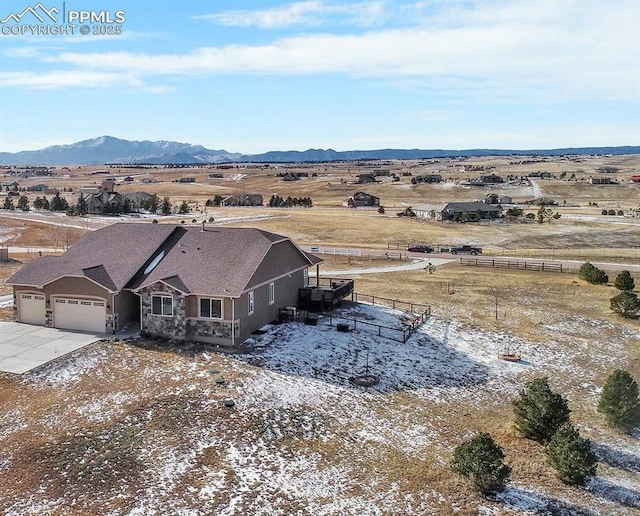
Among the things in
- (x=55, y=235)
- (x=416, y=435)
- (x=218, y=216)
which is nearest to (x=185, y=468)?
(x=416, y=435)

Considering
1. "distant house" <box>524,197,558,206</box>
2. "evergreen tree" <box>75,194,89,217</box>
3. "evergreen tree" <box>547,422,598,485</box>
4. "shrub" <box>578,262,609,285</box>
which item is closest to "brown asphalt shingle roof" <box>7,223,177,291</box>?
"evergreen tree" <box>547,422,598,485</box>

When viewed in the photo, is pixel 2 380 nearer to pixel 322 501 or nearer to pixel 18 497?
pixel 18 497

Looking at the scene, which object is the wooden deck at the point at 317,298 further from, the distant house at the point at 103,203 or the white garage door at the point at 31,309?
the distant house at the point at 103,203

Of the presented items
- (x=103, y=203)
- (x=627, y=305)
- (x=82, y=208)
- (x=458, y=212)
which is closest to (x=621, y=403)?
(x=627, y=305)

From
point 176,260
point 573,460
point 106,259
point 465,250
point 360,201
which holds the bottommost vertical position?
point 573,460

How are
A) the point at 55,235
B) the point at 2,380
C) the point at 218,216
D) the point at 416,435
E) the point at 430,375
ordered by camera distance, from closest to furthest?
the point at 416,435 → the point at 2,380 → the point at 430,375 → the point at 55,235 → the point at 218,216

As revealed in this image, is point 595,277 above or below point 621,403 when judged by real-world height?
above

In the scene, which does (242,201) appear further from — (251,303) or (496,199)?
(251,303)
